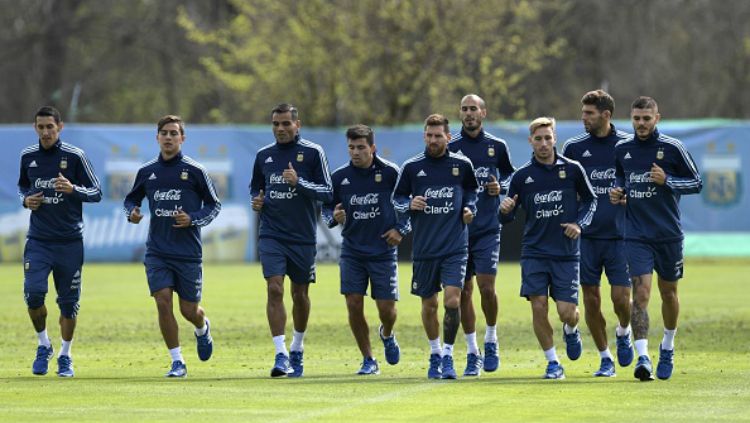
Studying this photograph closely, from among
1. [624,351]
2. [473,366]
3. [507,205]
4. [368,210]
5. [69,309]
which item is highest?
[368,210]

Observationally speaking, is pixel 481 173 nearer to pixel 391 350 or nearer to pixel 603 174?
pixel 603 174

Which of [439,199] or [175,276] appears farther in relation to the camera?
[175,276]

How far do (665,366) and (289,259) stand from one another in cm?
350

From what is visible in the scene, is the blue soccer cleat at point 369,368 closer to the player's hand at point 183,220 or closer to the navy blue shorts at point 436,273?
the navy blue shorts at point 436,273

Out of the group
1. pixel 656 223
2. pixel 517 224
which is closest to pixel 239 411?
pixel 656 223

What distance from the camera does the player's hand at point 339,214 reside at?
1455 centimetres

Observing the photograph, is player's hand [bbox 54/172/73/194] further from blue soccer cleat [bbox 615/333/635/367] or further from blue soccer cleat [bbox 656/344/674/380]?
blue soccer cleat [bbox 656/344/674/380]

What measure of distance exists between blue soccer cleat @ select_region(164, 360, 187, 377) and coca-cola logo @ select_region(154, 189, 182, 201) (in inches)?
57.1

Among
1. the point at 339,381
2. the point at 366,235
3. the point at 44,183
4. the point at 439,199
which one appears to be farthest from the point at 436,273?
the point at 44,183

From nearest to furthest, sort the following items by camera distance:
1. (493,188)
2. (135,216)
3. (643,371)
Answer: (643,371) < (135,216) < (493,188)

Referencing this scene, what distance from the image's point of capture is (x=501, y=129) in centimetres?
3575

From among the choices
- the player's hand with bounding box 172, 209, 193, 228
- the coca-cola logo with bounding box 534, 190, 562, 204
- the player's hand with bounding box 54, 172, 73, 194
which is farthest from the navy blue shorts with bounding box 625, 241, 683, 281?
the player's hand with bounding box 54, 172, 73, 194

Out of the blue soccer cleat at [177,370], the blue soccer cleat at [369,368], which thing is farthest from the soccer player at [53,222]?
the blue soccer cleat at [369,368]

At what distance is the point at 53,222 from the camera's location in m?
15.0
